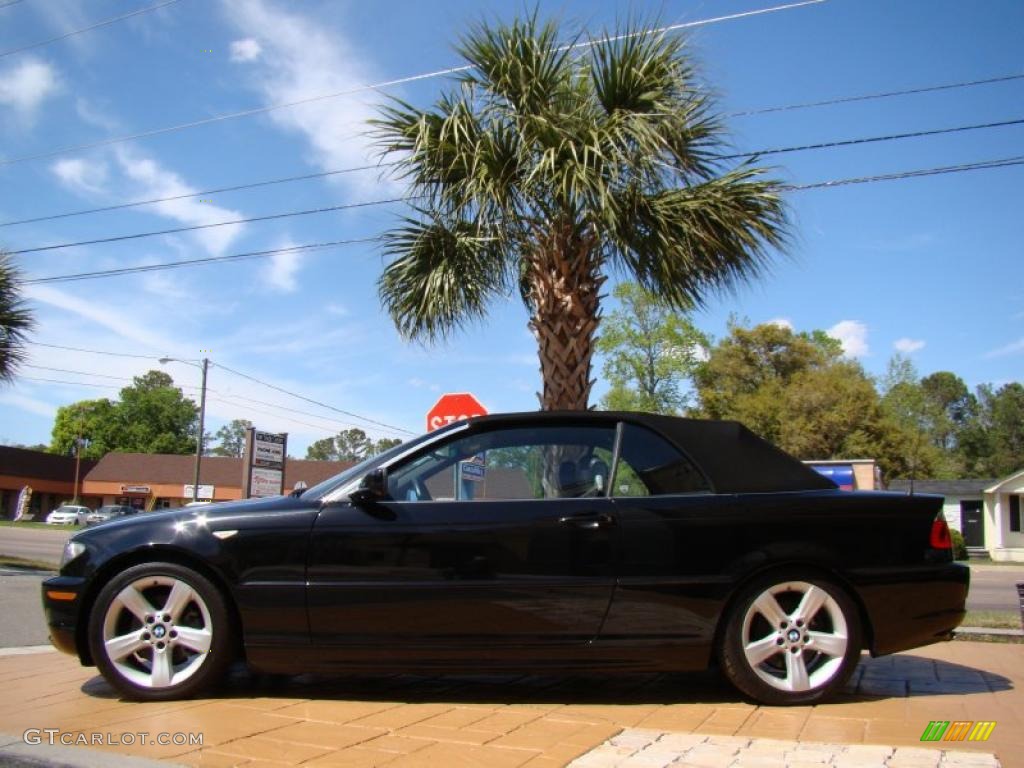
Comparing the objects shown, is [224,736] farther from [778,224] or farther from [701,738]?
[778,224]

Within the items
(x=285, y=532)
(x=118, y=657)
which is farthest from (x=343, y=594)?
(x=118, y=657)

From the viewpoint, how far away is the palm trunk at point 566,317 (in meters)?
7.00

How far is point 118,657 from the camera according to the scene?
3873 millimetres

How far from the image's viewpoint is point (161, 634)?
3891 millimetres

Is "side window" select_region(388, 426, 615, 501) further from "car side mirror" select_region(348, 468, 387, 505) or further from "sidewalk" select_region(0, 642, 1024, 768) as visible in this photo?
"sidewalk" select_region(0, 642, 1024, 768)

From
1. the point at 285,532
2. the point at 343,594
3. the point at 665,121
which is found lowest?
the point at 343,594

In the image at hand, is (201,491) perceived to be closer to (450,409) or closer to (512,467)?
(450,409)

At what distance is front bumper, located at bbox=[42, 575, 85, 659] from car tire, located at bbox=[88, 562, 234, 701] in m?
0.10

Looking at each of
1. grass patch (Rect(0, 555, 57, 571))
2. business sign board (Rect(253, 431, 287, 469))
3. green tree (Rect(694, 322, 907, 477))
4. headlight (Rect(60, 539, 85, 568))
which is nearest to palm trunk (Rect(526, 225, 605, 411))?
headlight (Rect(60, 539, 85, 568))

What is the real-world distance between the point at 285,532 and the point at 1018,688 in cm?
393

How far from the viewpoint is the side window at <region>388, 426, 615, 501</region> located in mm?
4043

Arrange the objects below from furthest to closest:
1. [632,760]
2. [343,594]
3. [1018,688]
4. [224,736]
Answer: [1018,688]
[343,594]
[224,736]
[632,760]

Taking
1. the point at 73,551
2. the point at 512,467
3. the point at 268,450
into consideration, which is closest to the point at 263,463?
the point at 268,450

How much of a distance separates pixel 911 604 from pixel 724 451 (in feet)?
3.69
